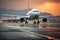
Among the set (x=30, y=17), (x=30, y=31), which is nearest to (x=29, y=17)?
(x=30, y=17)

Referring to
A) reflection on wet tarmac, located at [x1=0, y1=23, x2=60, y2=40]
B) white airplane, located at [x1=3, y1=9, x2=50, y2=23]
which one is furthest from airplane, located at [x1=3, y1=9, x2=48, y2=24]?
reflection on wet tarmac, located at [x1=0, y1=23, x2=60, y2=40]

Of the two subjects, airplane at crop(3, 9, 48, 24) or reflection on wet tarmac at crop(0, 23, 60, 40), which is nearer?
reflection on wet tarmac at crop(0, 23, 60, 40)

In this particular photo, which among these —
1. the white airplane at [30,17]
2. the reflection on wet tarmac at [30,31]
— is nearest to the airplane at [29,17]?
the white airplane at [30,17]

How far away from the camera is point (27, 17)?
3.52 metres

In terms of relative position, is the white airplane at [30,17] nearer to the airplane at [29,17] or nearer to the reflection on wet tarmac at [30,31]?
the airplane at [29,17]

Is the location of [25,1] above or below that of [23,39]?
above

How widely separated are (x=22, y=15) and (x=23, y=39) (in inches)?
20.4

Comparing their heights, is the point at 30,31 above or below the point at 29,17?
below

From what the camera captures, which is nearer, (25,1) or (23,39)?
(23,39)

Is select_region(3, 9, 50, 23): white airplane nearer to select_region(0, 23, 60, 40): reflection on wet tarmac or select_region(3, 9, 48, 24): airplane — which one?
select_region(3, 9, 48, 24): airplane

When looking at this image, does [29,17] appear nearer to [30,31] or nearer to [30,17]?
[30,17]

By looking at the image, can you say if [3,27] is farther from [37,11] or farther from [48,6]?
[48,6]

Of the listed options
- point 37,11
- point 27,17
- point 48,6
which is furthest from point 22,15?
point 48,6

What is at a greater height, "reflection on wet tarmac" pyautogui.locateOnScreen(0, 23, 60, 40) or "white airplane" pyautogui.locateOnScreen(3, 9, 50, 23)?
"white airplane" pyautogui.locateOnScreen(3, 9, 50, 23)
